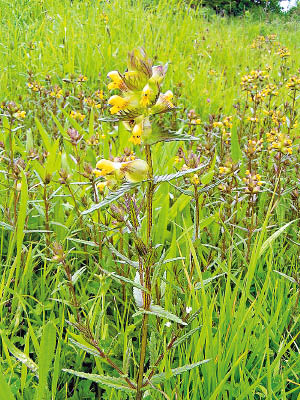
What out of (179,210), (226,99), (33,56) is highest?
(33,56)

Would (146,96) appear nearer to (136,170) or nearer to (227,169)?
(136,170)

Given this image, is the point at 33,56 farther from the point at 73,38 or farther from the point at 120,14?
the point at 120,14

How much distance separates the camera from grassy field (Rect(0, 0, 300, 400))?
2.98ft

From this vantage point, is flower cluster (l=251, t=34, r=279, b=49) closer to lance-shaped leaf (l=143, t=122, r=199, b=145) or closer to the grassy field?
the grassy field

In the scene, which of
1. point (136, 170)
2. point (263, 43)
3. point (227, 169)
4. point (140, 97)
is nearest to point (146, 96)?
point (140, 97)

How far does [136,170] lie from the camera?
2.57ft

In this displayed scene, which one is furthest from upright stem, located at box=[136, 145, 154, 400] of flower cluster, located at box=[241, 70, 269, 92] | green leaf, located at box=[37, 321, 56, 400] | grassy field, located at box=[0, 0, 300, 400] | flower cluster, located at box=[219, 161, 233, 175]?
flower cluster, located at box=[241, 70, 269, 92]

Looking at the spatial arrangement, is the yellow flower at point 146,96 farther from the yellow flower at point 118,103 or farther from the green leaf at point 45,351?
the green leaf at point 45,351

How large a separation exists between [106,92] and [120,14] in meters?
1.77

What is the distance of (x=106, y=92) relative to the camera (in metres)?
3.56

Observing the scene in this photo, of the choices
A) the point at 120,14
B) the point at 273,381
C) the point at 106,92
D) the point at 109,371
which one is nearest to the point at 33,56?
the point at 106,92

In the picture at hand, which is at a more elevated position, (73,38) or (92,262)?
(73,38)

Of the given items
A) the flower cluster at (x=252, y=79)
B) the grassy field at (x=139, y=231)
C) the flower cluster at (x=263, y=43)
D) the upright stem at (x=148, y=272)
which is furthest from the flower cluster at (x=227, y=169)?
the flower cluster at (x=263, y=43)

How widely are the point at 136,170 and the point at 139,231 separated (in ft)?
0.65
